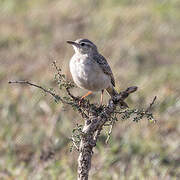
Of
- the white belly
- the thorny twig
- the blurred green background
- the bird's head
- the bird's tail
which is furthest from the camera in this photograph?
the blurred green background

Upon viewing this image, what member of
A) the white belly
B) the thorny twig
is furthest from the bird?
the thorny twig

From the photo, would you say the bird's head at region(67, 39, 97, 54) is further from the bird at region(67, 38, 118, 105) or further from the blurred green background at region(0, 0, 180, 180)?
the blurred green background at region(0, 0, 180, 180)

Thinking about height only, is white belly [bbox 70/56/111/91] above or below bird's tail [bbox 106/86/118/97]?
below

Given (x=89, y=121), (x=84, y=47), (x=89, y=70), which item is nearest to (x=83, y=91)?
(x=84, y=47)

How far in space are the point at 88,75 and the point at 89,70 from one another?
127mm

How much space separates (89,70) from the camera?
19.8ft

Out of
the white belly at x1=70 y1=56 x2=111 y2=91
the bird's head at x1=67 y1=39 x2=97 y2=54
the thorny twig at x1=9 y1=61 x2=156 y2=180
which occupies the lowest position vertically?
the thorny twig at x1=9 y1=61 x2=156 y2=180

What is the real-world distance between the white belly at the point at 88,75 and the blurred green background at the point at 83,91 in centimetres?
70

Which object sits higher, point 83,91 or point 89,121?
point 83,91

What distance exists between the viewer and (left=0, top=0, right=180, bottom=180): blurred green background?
691 cm

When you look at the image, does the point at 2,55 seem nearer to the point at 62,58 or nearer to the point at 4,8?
the point at 62,58

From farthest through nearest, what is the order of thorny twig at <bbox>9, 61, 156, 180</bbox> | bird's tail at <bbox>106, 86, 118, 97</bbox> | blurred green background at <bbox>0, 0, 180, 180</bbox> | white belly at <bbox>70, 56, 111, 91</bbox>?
blurred green background at <bbox>0, 0, 180, 180</bbox>, bird's tail at <bbox>106, 86, 118, 97</bbox>, white belly at <bbox>70, 56, 111, 91</bbox>, thorny twig at <bbox>9, 61, 156, 180</bbox>

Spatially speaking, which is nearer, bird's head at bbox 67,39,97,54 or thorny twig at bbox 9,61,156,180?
thorny twig at bbox 9,61,156,180

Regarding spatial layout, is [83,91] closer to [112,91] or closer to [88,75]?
[112,91]
